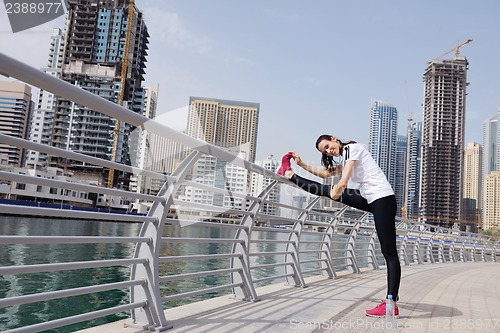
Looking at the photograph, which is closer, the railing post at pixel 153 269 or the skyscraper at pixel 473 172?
the railing post at pixel 153 269

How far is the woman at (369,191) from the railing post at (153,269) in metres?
1.40

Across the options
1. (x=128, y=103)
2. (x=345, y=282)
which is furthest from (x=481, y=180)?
(x=345, y=282)

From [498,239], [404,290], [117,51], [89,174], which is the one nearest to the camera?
[404,290]

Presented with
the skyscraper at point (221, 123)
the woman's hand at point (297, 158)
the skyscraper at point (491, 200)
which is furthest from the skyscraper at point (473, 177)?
the woman's hand at point (297, 158)

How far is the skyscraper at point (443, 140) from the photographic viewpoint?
135212mm

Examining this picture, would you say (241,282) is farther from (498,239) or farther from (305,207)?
(498,239)

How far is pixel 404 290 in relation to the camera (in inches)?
224

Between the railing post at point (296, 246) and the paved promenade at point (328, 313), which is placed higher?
the railing post at point (296, 246)

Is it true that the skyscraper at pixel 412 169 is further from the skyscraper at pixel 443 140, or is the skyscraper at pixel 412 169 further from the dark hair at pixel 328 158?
the dark hair at pixel 328 158

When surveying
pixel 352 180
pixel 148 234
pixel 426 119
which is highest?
pixel 426 119

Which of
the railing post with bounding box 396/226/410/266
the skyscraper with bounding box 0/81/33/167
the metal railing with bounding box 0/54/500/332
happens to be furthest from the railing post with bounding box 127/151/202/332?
the skyscraper with bounding box 0/81/33/167

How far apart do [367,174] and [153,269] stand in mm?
1930

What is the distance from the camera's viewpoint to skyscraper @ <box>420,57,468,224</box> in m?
135

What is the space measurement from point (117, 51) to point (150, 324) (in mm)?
126972
